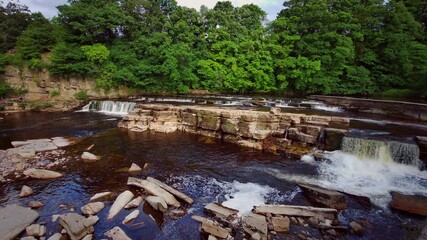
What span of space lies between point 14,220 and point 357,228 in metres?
8.29

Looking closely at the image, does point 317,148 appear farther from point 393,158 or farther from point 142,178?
point 142,178

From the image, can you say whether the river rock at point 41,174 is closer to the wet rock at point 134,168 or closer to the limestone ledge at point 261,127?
the wet rock at point 134,168

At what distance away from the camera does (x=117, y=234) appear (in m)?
5.14

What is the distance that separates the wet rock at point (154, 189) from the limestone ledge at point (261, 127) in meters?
5.88

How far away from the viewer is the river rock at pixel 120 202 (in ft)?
19.6

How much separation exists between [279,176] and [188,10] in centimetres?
2432

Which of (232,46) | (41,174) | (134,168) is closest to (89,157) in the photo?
(41,174)

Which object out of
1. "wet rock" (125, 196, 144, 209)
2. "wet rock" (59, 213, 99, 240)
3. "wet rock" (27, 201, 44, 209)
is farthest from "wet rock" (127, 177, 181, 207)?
"wet rock" (27, 201, 44, 209)

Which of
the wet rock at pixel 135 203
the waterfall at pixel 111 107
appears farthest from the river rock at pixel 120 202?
the waterfall at pixel 111 107

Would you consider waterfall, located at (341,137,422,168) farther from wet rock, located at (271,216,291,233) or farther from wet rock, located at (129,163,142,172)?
wet rock, located at (129,163,142,172)

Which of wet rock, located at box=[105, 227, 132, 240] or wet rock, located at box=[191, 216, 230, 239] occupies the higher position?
wet rock, located at box=[191, 216, 230, 239]

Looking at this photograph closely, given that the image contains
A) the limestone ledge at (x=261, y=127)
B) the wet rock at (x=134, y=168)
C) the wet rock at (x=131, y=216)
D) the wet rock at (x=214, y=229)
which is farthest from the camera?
the limestone ledge at (x=261, y=127)

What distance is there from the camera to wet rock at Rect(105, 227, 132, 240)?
506 centimetres

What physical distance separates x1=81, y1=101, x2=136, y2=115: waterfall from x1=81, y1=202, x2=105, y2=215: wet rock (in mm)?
13385
